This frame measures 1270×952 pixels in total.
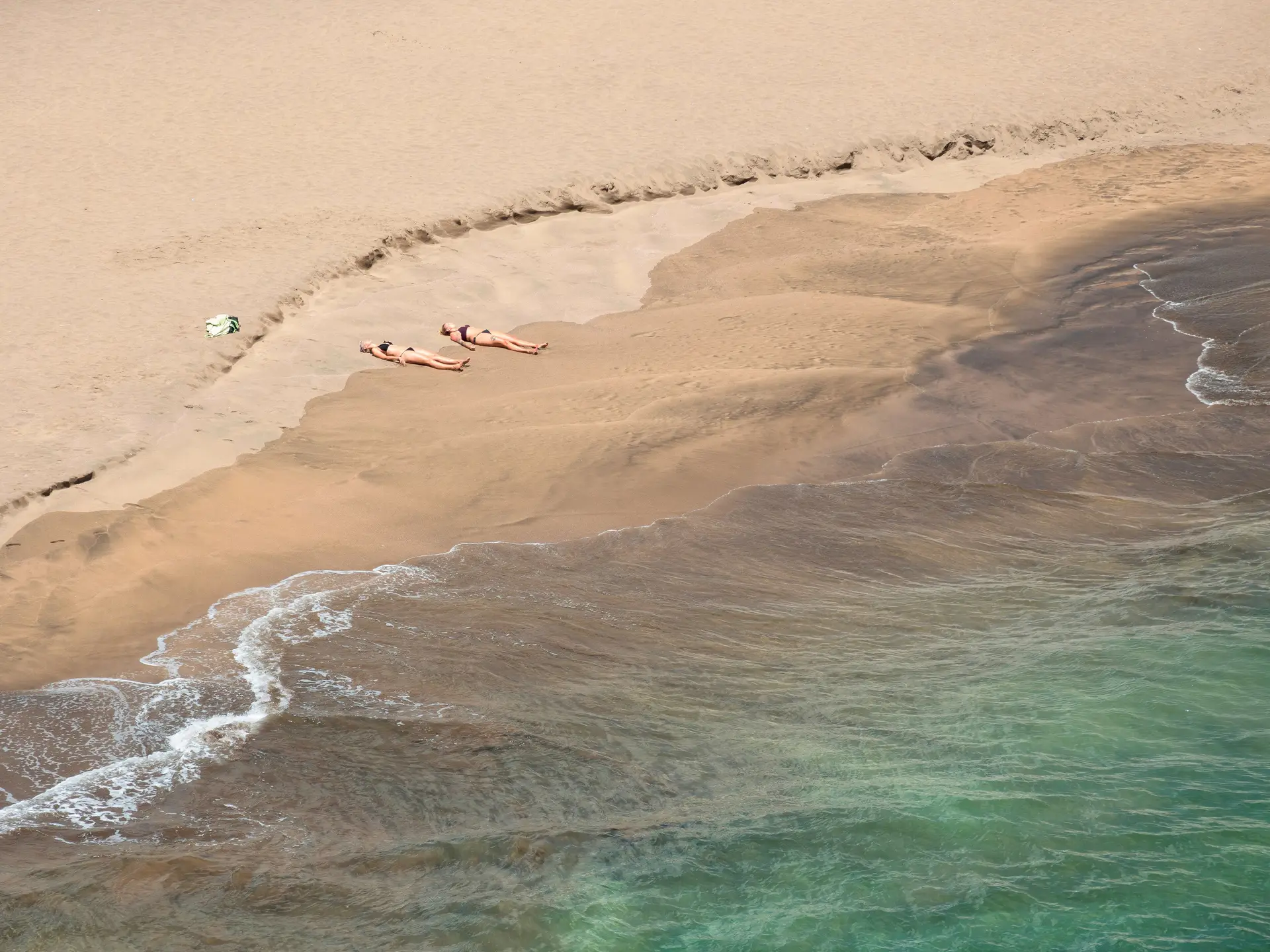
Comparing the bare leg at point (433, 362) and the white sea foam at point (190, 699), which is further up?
the bare leg at point (433, 362)

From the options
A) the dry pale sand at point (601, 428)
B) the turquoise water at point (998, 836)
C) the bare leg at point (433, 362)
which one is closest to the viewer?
the turquoise water at point (998, 836)

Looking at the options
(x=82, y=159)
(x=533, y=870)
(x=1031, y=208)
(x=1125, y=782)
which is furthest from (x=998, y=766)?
(x=82, y=159)

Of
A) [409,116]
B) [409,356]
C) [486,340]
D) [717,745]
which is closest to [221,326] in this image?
[409,356]

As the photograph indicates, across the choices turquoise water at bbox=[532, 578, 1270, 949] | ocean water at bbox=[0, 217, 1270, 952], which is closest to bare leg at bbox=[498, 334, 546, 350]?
ocean water at bbox=[0, 217, 1270, 952]

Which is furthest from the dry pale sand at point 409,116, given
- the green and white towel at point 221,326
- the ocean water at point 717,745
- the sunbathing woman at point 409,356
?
the ocean water at point 717,745

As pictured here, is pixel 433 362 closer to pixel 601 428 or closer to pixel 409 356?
pixel 409 356

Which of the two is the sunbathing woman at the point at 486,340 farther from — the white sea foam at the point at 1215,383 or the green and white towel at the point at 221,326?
the white sea foam at the point at 1215,383
